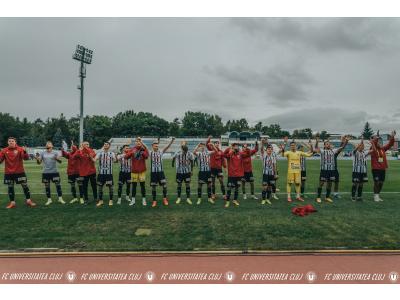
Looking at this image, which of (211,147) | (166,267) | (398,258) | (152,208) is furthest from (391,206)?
(166,267)

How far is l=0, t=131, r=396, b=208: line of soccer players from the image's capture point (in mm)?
9406

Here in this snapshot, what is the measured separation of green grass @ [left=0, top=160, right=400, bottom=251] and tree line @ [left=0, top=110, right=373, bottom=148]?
68.3m

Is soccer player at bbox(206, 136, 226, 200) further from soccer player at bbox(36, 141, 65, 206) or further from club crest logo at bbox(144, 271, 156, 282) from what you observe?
club crest logo at bbox(144, 271, 156, 282)

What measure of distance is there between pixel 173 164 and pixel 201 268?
5.57 metres

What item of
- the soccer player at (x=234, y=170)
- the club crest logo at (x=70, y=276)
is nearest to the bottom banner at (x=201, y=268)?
the club crest logo at (x=70, y=276)

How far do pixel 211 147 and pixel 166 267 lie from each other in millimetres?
5756

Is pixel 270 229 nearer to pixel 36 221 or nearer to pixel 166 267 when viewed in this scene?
pixel 166 267

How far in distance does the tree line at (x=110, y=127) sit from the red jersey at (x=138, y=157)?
6712cm

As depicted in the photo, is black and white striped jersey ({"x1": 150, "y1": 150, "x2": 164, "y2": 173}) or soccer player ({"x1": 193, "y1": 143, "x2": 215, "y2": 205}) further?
soccer player ({"x1": 193, "y1": 143, "x2": 215, "y2": 205})

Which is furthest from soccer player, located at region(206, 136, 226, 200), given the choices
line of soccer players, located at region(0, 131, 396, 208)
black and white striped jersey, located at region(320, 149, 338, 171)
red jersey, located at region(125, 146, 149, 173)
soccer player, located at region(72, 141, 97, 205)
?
soccer player, located at region(72, 141, 97, 205)

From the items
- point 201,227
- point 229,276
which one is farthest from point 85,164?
point 229,276

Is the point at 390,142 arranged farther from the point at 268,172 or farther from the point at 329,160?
the point at 268,172

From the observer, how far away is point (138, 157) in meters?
9.46

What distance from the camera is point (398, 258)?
5.14m
